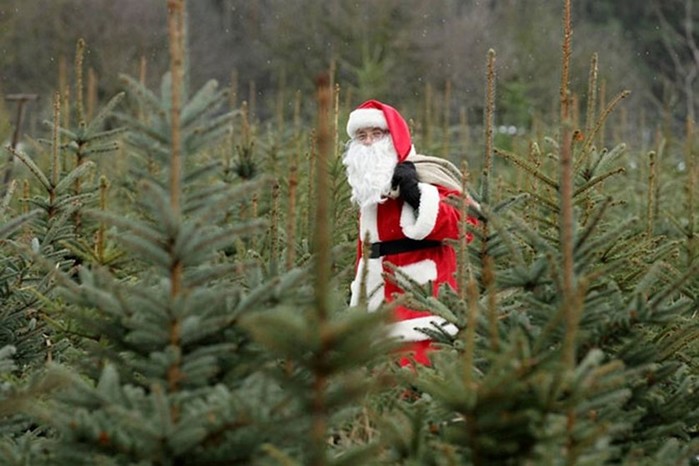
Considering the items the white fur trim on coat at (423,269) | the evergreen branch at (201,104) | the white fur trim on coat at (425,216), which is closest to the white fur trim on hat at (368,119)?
the white fur trim on coat at (425,216)

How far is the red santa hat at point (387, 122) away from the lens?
6.33 meters

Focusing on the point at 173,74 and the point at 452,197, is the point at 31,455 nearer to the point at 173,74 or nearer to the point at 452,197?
the point at 173,74

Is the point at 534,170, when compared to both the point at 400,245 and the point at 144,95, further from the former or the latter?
the point at 400,245

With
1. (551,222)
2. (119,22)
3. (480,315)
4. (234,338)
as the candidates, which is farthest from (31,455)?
(119,22)

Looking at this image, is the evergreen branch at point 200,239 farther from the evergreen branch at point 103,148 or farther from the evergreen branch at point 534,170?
the evergreen branch at point 103,148

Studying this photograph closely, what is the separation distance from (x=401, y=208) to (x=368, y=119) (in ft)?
1.84

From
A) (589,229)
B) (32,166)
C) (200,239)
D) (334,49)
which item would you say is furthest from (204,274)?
(334,49)

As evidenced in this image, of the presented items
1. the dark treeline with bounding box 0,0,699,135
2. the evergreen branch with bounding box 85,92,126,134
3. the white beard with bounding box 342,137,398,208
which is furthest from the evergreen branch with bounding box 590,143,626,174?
the dark treeline with bounding box 0,0,699,135

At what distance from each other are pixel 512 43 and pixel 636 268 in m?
25.7

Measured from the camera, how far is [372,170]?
242 inches

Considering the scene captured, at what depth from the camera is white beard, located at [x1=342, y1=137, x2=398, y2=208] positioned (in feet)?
20.1

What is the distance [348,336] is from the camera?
7.94ft

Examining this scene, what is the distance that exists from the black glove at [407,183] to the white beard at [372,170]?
1.4 inches

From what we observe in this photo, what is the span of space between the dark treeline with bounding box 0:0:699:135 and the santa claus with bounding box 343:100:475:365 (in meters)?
14.7
